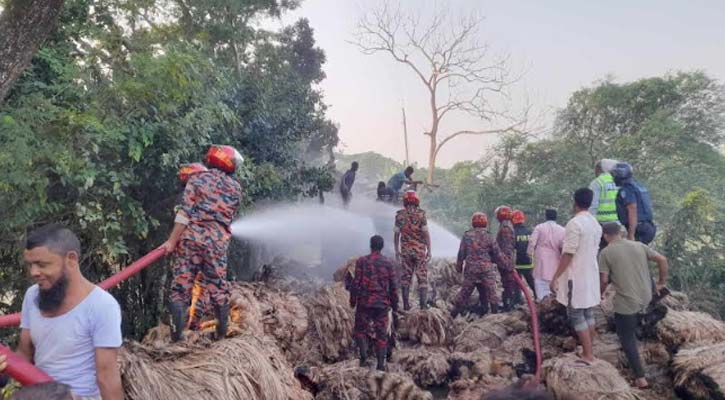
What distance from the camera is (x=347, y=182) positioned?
15.9 meters

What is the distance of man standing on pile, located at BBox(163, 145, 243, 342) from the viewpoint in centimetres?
500

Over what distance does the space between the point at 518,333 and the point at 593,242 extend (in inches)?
99.4

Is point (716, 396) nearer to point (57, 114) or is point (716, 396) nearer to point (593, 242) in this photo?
point (593, 242)

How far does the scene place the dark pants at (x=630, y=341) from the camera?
6.10m

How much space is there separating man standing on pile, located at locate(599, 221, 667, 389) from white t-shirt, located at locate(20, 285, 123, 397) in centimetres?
557

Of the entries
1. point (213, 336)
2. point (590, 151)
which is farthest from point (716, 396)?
point (590, 151)

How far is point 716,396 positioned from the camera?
17.6 feet

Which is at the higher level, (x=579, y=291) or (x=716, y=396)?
(x=579, y=291)

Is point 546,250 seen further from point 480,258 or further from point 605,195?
point 605,195

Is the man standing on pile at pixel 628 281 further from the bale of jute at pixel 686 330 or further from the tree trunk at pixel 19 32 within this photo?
the tree trunk at pixel 19 32

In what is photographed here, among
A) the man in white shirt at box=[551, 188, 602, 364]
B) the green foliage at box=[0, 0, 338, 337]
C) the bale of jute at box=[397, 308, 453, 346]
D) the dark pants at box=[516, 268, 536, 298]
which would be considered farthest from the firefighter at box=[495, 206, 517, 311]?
the green foliage at box=[0, 0, 338, 337]

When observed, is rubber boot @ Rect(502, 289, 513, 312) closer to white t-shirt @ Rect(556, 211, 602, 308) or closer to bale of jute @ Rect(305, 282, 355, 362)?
bale of jute @ Rect(305, 282, 355, 362)

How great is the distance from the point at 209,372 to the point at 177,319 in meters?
1.13

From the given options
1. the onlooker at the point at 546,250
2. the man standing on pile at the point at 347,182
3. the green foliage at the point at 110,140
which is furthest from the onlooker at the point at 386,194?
the onlooker at the point at 546,250
